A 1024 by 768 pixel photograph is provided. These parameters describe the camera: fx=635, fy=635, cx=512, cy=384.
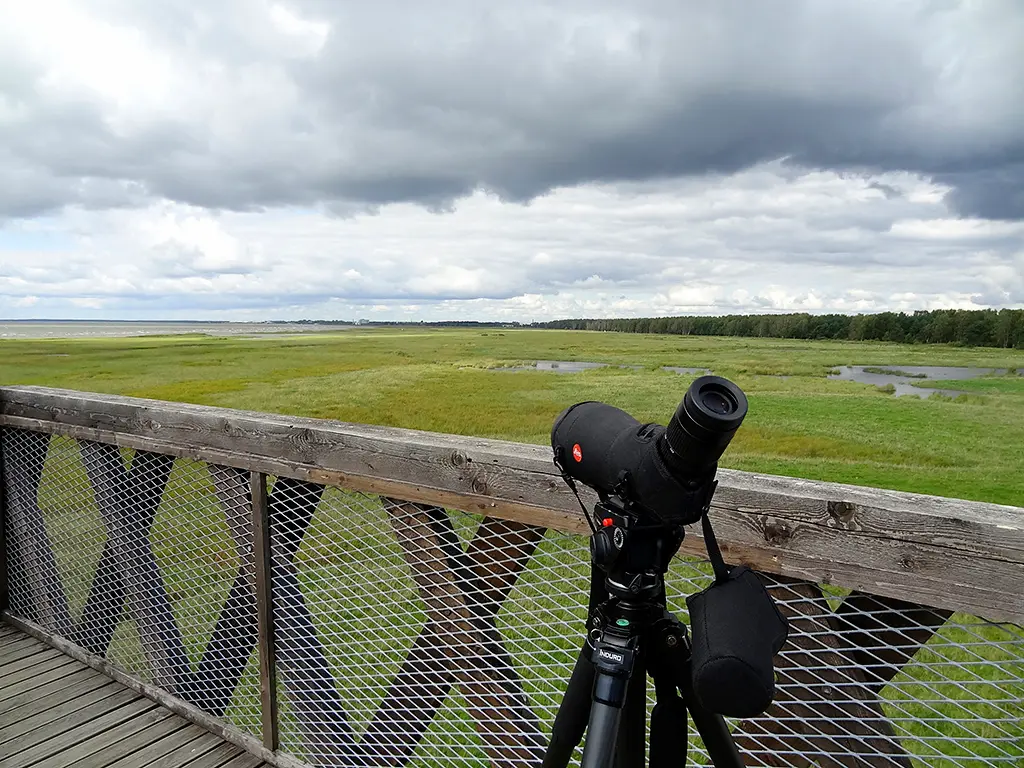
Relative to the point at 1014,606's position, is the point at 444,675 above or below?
below

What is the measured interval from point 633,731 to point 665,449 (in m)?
0.53

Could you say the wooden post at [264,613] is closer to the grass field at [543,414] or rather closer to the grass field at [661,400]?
the grass field at [543,414]

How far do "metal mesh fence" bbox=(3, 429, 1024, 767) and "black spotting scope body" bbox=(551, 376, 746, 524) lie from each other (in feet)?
1.39

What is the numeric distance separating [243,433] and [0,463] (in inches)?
70.3

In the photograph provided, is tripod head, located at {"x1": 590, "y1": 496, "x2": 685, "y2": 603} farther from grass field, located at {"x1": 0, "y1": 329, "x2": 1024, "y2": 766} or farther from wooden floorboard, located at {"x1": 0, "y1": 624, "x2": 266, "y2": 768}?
wooden floorboard, located at {"x1": 0, "y1": 624, "x2": 266, "y2": 768}

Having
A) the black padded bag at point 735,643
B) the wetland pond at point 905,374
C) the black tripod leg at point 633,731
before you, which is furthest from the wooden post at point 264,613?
the wetland pond at point 905,374

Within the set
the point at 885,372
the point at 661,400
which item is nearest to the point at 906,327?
the point at 885,372

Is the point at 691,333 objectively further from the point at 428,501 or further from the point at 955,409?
the point at 428,501

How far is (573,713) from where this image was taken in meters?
1.09

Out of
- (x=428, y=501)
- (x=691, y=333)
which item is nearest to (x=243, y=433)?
(x=428, y=501)

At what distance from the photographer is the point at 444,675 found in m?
1.68

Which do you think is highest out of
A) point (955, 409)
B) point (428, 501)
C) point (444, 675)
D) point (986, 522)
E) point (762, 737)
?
point (986, 522)

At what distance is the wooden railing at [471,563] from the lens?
1010mm

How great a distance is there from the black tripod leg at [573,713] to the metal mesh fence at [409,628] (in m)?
0.14
